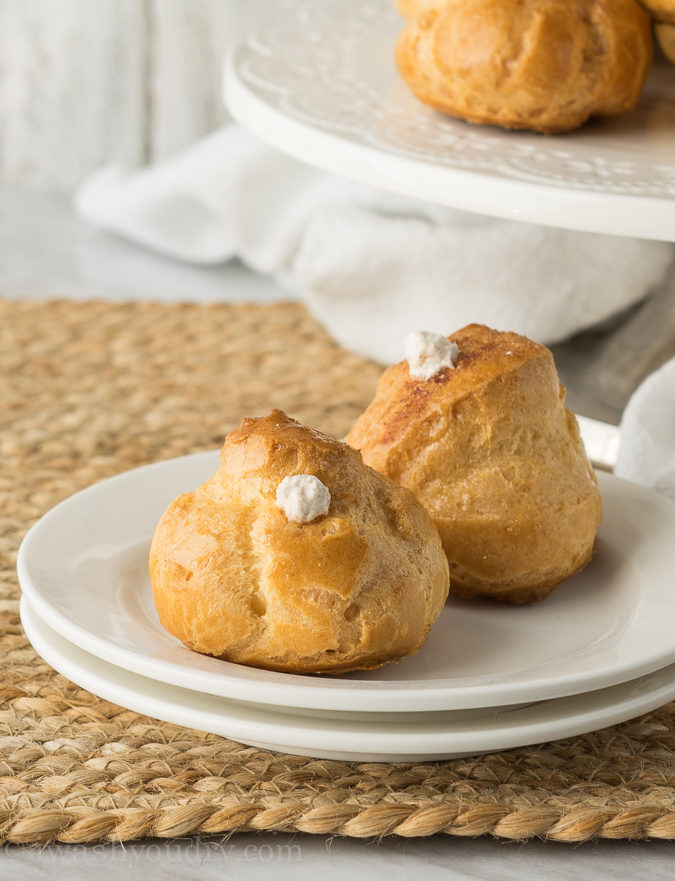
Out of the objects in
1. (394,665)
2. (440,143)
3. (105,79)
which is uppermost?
(440,143)

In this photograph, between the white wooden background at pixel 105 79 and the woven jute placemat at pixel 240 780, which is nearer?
the woven jute placemat at pixel 240 780

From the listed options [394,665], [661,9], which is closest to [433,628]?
[394,665]

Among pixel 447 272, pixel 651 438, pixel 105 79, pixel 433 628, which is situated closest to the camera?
pixel 433 628

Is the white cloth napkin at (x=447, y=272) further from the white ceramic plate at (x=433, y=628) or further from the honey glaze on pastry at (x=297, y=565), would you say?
the honey glaze on pastry at (x=297, y=565)

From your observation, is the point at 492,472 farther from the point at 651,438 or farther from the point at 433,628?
the point at 651,438

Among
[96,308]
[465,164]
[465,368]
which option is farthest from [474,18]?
[96,308]

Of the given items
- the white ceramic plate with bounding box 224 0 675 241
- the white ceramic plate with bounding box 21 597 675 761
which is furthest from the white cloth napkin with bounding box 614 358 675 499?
the white ceramic plate with bounding box 21 597 675 761

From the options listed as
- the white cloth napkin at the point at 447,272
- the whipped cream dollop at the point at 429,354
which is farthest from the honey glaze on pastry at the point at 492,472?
the white cloth napkin at the point at 447,272
